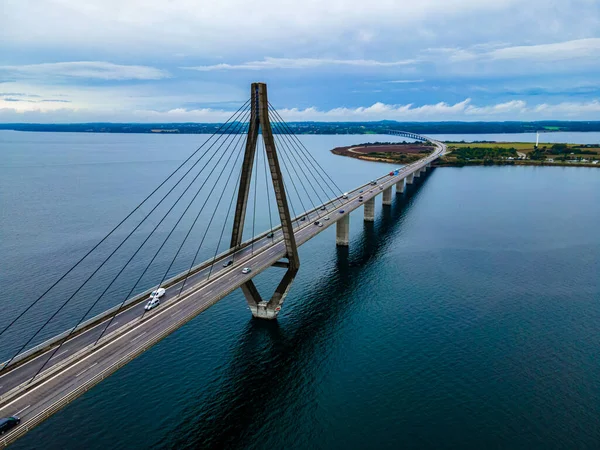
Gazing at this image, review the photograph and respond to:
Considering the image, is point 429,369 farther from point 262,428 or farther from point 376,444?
point 262,428

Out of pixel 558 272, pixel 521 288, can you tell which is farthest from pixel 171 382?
pixel 558 272

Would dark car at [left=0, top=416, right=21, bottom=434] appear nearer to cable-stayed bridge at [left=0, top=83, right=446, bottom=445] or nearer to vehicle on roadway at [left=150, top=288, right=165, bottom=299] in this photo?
cable-stayed bridge at [left=0, top=83, right=446, bottom=445]

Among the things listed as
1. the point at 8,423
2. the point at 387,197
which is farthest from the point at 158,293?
the point at 387,197

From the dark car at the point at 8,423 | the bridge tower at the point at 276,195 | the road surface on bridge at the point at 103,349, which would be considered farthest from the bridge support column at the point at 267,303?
the dark car at the point at 8,423

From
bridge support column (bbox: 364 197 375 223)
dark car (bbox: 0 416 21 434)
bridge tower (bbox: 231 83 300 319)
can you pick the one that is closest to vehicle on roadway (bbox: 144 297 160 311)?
bridge tower (bbox: 231 83 300 319)

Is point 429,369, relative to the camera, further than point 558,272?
No

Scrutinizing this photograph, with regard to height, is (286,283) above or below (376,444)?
above
